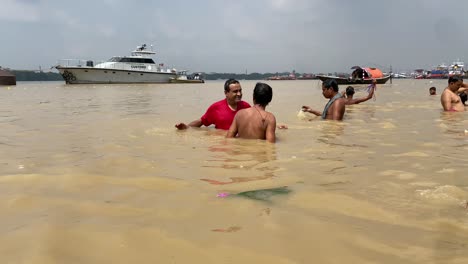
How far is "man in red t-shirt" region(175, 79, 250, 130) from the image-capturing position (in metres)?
6.18

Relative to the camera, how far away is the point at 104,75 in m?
39.7

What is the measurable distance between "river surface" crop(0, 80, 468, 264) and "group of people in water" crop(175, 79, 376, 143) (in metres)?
0.21

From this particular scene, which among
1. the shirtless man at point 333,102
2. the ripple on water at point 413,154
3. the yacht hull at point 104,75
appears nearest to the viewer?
the ripple on water at point 413,154

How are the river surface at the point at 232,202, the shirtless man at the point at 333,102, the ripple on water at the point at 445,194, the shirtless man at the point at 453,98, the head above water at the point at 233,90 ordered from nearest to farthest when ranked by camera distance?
the river surface at the point at 232,202
the ripple on water at the point at 445,194
the head above water at the point at 233,90
the shirtless man at the point at 333,102
the shirtless man at the point at 453,98

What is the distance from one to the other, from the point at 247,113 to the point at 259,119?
6.9 inches

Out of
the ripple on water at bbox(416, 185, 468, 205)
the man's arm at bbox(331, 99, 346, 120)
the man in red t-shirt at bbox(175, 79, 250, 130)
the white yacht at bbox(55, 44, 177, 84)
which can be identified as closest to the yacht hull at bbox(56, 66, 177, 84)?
the white yacht at bbox(55, 44, 177, 84)

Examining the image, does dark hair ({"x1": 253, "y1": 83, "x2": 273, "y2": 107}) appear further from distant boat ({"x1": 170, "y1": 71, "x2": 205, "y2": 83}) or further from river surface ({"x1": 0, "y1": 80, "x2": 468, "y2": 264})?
distant boat ({"x1": 170, "y1": 71, "x2": 205, "y2": 83})

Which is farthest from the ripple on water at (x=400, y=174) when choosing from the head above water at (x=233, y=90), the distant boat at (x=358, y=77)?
the distant boat at (x=358, y=77)

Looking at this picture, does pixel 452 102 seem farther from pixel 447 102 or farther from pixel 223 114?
pixel 223 114

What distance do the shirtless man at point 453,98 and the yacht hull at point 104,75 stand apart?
3395 centimetres

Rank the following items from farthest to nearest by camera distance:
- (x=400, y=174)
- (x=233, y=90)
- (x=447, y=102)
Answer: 1. (x=447, y=102)
2. (x=233, y=90)
3. (x=400, y=174)

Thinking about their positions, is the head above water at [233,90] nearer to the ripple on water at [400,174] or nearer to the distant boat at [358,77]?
the ripple on water at [400,174]

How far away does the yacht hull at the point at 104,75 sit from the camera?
37.9 metres

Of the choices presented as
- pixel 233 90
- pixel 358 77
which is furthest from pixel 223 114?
pixel 358 77
